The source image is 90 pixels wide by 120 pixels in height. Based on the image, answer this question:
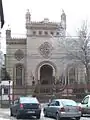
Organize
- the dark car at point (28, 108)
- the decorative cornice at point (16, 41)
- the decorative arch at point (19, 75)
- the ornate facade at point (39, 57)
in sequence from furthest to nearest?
the decorative cornice at point (16, 41), the decorative arch at point (19, 75), the ornate facade at point (39, 57), the dark car at point (28, 108)

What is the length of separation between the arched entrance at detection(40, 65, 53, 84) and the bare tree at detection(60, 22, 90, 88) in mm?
6938

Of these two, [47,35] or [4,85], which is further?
[47,35]

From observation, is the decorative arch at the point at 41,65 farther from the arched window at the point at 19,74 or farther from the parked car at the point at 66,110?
the parked car at the point at 66,110

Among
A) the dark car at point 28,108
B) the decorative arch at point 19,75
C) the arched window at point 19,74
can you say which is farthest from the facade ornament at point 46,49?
the dark car at point 28,108

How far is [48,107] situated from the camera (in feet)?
93.2

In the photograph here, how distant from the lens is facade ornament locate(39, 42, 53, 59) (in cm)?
6856

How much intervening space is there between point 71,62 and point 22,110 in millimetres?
39471

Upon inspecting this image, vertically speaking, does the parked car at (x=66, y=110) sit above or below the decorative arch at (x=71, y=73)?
below

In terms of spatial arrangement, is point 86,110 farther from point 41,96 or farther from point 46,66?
point 46,66

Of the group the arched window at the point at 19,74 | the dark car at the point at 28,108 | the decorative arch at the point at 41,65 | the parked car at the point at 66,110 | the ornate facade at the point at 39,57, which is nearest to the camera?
the parked car at the point at 66,110

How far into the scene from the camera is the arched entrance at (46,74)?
70.1 m

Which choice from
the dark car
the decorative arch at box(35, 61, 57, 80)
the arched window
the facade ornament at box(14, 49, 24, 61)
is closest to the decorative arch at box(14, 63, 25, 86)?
the arched window

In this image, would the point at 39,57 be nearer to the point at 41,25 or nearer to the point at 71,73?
the point at 41,25

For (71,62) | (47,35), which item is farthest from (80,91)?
(47,35)
